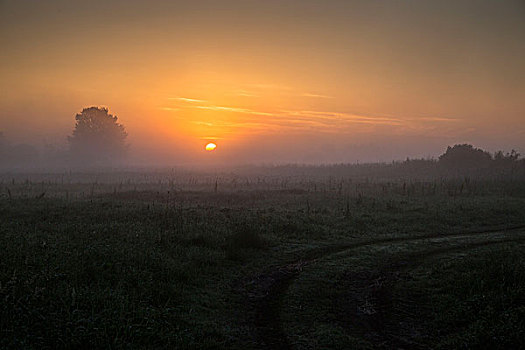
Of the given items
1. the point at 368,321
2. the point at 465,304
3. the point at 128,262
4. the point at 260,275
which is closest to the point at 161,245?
the point at 128,262

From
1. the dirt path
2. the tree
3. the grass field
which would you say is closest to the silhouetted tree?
the grass field

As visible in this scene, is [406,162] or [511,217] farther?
[406,162]

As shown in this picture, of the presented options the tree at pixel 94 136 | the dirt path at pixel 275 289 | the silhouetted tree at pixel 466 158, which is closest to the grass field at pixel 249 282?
the dirt path at pixel 275 289

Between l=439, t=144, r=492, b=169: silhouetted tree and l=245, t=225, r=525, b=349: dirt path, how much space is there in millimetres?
57860

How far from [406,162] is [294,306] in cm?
7667

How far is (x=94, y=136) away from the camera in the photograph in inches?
3824

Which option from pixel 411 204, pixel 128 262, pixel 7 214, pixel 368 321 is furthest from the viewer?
pixel 411 204

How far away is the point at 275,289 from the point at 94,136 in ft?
323

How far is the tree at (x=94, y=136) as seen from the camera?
97.1 m

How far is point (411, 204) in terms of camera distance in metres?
28.5

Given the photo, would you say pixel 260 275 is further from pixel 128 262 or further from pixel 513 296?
pixel 513 296

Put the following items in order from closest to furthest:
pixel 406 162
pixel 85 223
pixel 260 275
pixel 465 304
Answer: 1. pixel 465 304
2. pixel 260 275
3. pixel 85 223
4. pixel 406 162

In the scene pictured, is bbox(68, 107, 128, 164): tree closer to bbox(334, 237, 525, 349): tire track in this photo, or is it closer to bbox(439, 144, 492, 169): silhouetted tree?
bbox(439, 144, 492, 169): silhouetted tree

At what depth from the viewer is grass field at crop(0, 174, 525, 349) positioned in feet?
26.1
